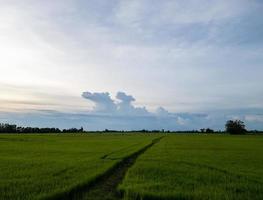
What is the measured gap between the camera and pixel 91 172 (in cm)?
1998

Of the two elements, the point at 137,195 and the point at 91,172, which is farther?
the point at 91,172

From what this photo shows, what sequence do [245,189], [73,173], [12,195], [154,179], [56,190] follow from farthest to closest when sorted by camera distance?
[73,173] < [154,179] < [245,189] < [56,190] < [12,195]

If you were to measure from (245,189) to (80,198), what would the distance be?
6.51 m

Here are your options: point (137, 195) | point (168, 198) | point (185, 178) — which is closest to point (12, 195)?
point (137, 195)

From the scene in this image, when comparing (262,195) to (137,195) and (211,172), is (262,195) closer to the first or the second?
(137,195)

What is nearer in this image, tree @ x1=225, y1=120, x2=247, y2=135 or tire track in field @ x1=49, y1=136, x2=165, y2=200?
tire track in field @ x1=49, y1=136, x2=165, y2=200

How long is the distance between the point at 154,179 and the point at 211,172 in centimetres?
443

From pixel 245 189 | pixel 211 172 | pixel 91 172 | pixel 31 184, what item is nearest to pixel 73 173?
pixel 91 172

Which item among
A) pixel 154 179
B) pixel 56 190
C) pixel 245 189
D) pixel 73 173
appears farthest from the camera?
pixel 73 173

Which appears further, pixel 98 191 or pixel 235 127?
pixel 235 127

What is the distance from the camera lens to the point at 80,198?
43.6ft

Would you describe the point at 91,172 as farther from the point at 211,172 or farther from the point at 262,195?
the point at 262,195

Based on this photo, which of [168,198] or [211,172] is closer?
[168,198]

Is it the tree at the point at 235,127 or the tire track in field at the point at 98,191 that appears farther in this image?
the tree at the point at 235,127
